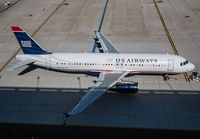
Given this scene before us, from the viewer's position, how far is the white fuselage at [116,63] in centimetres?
2788

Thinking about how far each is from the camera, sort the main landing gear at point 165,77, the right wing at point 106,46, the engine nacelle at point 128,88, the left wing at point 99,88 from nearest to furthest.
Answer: the left wing at point 99,88
the engine nacelle at point 128,88
the main landing gear at point 165,77
the right wing at point 106,46

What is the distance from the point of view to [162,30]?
146ft

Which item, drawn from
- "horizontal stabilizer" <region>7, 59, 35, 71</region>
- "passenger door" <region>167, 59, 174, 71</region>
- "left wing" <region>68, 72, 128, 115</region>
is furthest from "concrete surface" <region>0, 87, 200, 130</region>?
"horizontal stabilizer" <region>7, 59, 35, 71</region>

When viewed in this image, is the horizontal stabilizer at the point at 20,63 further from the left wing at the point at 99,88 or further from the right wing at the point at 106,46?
the right wing at the point at 106,46

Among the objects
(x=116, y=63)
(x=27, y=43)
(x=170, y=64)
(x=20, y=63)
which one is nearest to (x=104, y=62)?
(x=116, y=63)

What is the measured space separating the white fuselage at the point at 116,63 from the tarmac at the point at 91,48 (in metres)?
2.13

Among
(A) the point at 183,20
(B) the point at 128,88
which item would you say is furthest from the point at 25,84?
(A) the point at 183,20

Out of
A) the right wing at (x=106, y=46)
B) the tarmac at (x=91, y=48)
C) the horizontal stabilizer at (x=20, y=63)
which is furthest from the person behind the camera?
the right wing at (x=106, y=46)

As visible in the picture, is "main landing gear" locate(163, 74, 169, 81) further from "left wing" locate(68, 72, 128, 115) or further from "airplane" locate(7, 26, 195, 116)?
"left wing" locate(68, 72, 128, 115)

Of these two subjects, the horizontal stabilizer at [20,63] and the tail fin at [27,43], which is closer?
the horizontal stabilizer at [20,63]

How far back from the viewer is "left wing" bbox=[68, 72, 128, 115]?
68.0 ft

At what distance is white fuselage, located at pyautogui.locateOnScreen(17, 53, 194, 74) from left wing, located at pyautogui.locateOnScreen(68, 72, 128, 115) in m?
1.08

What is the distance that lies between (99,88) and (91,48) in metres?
15.7

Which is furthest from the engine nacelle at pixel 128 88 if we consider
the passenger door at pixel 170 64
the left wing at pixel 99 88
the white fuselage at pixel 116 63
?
the passenger door at pixel 170 64
